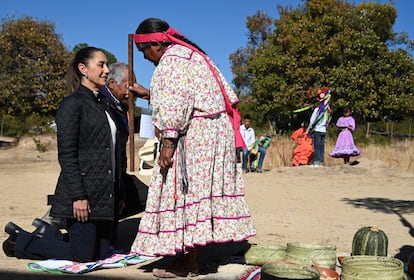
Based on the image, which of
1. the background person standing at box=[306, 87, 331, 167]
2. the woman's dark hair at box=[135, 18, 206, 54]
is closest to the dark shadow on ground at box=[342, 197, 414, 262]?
the woman's dark hair at box=[135, 18, 206, 54]

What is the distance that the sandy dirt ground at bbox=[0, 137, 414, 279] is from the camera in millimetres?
5648

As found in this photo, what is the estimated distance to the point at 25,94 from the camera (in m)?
26.7

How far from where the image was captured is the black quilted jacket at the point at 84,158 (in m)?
4.32

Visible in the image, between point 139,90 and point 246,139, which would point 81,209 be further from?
point 246,139

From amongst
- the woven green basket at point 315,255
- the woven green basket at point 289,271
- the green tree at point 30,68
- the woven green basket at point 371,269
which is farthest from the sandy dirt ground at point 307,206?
the green tree at point 30,68

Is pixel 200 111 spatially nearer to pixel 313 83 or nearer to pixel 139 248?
pixel 139 248

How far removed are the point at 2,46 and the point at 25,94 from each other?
2.59m

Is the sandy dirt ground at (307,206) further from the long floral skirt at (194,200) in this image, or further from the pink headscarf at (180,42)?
the pink headscarf at (180,42)

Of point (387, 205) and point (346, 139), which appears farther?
point (346, 139)

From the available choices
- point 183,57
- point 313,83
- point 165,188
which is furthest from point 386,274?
point 313,83

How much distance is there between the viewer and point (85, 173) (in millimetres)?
4395

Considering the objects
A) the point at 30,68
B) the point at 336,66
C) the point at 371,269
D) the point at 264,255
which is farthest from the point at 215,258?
the point at 336,66

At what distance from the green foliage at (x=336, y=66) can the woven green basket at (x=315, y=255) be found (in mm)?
25216

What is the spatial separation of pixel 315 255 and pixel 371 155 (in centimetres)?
1270
